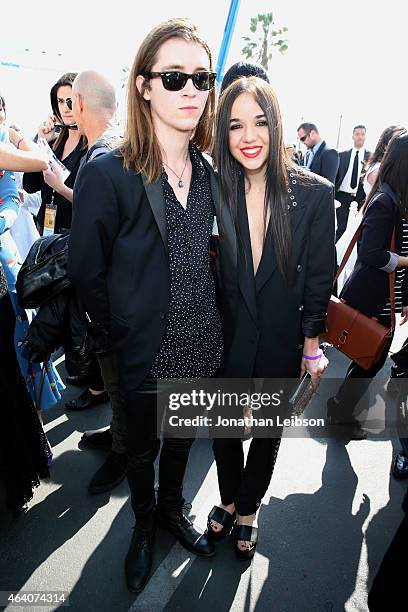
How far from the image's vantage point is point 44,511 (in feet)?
7.11

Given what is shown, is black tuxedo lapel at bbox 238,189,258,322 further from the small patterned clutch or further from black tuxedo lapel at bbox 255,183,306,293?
the small patterned clutch

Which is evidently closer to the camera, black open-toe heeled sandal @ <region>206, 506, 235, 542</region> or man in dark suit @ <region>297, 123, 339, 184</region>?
black open-toe heeled sandal @ <region>206, 506, 235, 542</region>

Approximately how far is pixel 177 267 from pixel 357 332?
123 centimetres

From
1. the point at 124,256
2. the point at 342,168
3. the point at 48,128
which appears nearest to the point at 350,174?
the point at 342,168

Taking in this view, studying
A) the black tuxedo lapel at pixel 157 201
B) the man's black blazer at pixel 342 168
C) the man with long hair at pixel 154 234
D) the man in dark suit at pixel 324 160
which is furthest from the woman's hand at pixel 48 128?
the man's black blazer at pixel 342 168

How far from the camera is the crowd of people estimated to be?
4.72 feet

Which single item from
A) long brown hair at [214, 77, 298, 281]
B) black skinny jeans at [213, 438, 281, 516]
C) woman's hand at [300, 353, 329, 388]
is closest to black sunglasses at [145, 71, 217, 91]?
long brown hair at [214, 77, 298, 281]

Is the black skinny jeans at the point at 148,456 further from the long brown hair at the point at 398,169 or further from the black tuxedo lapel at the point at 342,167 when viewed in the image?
the black tuxedo lapel at the point at 342,167

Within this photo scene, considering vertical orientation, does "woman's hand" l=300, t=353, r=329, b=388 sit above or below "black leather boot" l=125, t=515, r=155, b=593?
above

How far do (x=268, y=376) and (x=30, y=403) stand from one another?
3.96 ft

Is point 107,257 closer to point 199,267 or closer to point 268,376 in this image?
point 199,267

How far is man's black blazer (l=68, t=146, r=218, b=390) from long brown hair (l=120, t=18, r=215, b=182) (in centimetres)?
4

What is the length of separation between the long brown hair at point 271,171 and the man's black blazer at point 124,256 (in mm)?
62

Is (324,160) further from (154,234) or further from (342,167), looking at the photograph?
(154,234)
